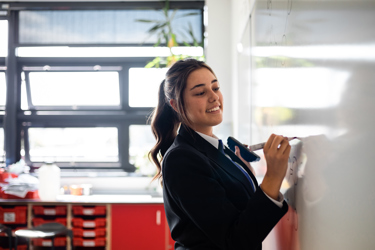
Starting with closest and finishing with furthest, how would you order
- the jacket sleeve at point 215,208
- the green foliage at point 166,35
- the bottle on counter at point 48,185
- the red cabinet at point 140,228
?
the jacket sleeve at point 215,208
the red cabinet at point 140,228
the bottle on counter at point 48,185
the green foliage at point 166,35

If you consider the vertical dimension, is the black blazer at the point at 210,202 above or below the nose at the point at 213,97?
below

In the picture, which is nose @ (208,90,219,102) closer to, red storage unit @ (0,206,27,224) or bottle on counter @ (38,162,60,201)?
bottle on counter @ (38,162,60,201)

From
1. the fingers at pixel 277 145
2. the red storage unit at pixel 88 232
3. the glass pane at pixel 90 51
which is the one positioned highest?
the glass pane at pixel 90 51

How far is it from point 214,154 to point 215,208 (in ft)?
0.89

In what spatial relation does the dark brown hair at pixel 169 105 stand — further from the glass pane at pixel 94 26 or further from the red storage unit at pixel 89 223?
the glass pane at pixel 94 26

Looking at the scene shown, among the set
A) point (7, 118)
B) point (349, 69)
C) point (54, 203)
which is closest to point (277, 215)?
point (349, 69)

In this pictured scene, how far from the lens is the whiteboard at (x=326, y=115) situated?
65cm

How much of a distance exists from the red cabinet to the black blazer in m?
2.47

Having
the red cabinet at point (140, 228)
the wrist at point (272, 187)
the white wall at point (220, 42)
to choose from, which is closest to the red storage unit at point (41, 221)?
the red cabinet at point (140, 228)

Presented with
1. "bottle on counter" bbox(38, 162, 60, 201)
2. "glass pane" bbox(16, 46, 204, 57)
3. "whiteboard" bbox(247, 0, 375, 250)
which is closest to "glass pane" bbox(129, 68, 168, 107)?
"glass pane" bbox(16, 46, 204, 57)

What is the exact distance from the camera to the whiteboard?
649mm

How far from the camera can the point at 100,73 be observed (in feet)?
14.6

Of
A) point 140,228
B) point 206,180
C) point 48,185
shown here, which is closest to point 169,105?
point 206,180

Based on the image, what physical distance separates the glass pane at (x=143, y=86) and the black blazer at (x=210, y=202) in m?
3.18
